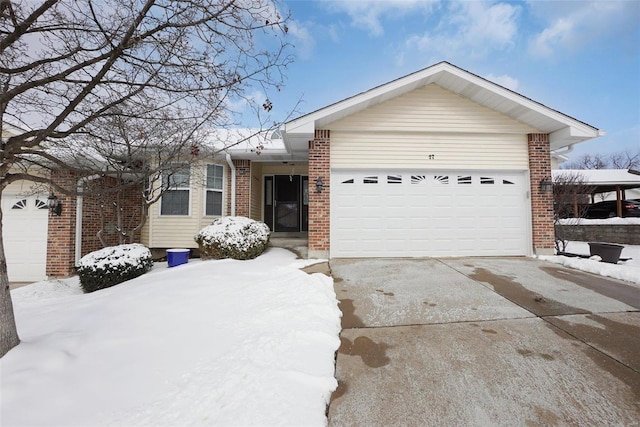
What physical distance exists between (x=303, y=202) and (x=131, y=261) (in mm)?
5776

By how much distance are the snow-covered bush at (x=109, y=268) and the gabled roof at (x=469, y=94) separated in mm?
4488

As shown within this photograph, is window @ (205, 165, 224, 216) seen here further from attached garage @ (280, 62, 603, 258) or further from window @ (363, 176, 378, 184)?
window @ (363, 176, 378, 184)

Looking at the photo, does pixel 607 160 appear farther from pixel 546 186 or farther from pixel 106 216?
pixel 106 216

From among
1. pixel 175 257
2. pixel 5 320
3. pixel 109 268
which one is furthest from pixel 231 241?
pixel 5 320

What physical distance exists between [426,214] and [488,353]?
442cm

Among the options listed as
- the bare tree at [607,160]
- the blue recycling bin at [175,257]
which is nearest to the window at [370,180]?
the blue recycling bin at [175,257]

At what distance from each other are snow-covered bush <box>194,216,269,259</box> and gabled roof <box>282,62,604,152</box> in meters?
2.49

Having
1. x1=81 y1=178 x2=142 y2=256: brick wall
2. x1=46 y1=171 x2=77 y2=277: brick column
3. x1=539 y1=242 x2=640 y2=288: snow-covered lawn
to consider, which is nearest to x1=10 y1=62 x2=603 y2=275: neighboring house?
x1=539 y1=242 x2=640 y2=288: snow-covered lawn

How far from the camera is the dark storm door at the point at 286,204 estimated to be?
1021 cm

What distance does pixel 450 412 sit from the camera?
1.90 meters

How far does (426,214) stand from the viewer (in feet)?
21.8

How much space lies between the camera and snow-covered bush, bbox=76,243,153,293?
567 cm

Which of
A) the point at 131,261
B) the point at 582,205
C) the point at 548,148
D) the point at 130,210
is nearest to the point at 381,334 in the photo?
the point at 131,261

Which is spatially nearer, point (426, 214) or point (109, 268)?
point (109, 268)
